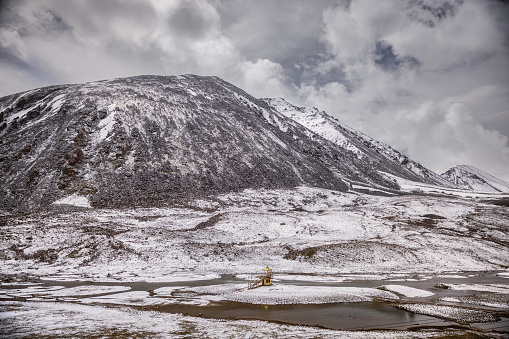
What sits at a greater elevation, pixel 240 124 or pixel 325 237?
pixel 240 124

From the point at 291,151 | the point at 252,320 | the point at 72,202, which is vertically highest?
the point at 291,151

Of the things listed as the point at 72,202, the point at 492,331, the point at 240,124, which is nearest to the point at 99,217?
the point at 72,202

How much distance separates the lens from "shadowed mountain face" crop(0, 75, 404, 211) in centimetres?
8206

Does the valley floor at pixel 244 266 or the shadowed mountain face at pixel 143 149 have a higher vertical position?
the shadowed mountain face at pixel 143 149

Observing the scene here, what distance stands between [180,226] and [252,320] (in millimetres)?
44737

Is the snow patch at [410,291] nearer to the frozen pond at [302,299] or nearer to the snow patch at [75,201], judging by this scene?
the frozen pond at [302,299]

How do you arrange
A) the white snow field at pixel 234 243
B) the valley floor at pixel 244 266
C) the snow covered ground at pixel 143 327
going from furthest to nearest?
the white snow field at pixel 234 243
the valley floor at pixel 244 266
the snow covered ground at pixel 143 327

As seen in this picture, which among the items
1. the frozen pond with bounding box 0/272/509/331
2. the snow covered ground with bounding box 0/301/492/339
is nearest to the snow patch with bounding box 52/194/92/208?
the frozen pond with bounding box 0/272/509/331

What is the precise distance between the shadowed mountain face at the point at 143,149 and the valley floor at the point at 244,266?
1376 cm

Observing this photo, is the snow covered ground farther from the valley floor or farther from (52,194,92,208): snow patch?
(52,194,92,208): snow patch

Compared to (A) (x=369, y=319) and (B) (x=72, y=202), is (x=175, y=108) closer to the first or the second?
(B) (x=72, y=202)

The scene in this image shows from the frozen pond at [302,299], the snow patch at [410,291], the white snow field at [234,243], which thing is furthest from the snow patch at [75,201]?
the snow patch at [410,291]

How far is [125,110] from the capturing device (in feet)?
385

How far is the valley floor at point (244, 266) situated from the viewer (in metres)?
18.5
